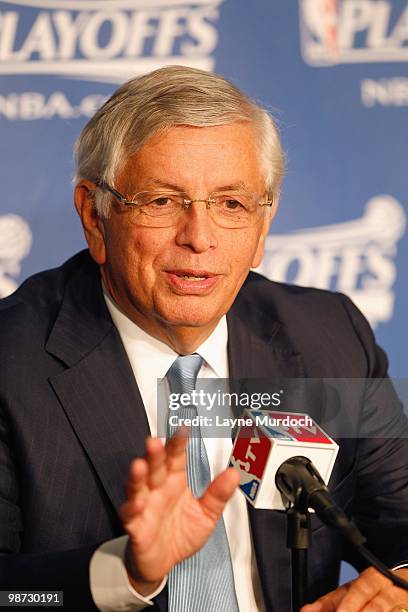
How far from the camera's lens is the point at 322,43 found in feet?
10.3

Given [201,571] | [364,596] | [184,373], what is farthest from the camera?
[184,373]

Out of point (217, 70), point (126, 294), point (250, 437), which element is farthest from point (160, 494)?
point (217, 70)

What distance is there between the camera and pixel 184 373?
7.74 feet

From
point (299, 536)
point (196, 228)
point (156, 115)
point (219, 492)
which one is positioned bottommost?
point (299, 536)

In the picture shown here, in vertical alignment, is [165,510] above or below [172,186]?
below

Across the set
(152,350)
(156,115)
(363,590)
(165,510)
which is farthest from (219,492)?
(156,115)

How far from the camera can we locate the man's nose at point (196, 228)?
219 centimetres

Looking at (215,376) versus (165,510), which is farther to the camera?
(215,376)

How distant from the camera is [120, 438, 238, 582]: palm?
1.58 meters

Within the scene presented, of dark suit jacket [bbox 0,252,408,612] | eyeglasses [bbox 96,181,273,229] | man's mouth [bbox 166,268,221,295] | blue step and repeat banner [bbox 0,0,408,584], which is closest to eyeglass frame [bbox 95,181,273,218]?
eyeglasses [bbox 96,181,273,229]

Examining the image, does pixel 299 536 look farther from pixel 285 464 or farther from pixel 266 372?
pixel 266 372

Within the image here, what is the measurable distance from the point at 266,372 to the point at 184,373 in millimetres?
231

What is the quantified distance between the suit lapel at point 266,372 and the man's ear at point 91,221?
394 mm

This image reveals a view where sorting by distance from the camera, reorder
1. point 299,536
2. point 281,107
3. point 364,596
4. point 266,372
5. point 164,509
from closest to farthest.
A: point 164,509 < point 299,536 < point 364,596 < point 266,372 < point 281,107
